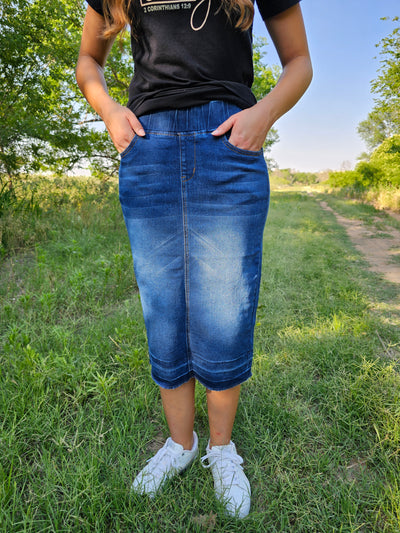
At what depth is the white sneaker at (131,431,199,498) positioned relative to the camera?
3.92 ft

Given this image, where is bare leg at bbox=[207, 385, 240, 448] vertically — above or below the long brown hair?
below

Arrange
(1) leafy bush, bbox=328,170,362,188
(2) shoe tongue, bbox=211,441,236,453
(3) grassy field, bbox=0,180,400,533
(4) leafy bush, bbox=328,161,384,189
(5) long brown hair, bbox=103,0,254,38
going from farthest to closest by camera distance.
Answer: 1. (1) leafy bush, bbox=328,170,362,188
2. (4) leafy bush, bbox=328,161,384,189
3. (2) shoe tongue, bbox=211,441,236,453
4. (3) grassy field, bbox=0,180,400,533
5. (5) long brown hair, bbox=103,0,254,38

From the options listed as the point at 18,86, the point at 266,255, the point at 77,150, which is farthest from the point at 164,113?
the point at 77,150

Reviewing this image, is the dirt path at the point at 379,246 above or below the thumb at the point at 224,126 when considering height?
below

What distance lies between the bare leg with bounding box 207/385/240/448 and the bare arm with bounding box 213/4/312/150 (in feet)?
2.78

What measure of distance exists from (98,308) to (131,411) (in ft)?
4.06

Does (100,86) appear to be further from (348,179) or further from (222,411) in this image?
(348,179)

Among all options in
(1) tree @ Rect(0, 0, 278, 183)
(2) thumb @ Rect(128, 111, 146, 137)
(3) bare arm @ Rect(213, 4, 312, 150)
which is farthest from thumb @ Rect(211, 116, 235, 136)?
(1) tree @ Rect(0, 0, 278, 183)

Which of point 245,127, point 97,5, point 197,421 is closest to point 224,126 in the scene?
point 245,127

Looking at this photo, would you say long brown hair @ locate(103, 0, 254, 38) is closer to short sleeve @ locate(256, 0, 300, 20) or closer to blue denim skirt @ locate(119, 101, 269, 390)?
short sleeve @ locate(256, 0, 300, 20)

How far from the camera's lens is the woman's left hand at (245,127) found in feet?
2.90

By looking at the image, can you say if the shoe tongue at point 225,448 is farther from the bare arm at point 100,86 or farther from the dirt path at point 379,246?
the dirt path at point 379,246

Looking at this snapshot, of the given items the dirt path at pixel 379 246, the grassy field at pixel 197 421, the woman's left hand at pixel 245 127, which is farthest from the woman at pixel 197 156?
the dirt path at pixel 379 246

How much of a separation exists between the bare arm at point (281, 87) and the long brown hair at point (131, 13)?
12 centimetres
